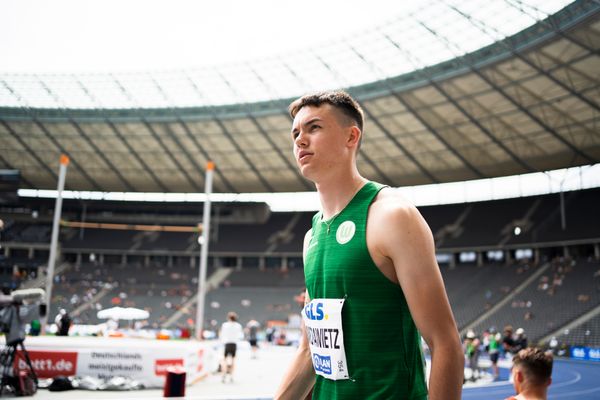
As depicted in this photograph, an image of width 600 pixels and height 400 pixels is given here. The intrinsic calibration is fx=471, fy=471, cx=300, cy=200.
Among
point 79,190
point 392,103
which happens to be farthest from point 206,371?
point 79,190

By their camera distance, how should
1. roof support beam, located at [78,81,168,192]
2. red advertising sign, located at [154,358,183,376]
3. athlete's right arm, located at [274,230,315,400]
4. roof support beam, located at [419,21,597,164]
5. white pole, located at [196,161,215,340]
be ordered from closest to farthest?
athlete's right arm, located at [274,230,315,400]
red advertising sign, located at [154,358,183,376]
white pole, located at [196,161,215,340]
roof support beam, located at [419,21,597,164]
roof support beam, located at [78,81,168,192]

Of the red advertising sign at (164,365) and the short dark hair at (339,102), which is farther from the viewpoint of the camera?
the red advertising sign at (164,365)

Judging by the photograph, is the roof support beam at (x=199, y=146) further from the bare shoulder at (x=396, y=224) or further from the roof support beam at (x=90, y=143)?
the bare shoulder at (x=396, y=224)

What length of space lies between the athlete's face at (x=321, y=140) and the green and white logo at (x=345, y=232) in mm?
230

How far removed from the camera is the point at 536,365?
3221mm

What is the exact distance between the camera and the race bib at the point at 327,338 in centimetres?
160

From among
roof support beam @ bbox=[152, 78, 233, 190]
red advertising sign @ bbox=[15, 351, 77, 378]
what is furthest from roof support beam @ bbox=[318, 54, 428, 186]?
red advertising sign @ bbox=[15, 351, 77, 378]

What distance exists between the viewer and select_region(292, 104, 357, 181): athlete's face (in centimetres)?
174

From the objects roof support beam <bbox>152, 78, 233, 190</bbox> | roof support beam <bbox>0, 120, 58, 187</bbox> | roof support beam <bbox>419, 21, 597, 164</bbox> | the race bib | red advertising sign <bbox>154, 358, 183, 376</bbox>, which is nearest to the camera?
the race bib

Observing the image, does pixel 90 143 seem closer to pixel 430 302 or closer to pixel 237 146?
pixel 237 146

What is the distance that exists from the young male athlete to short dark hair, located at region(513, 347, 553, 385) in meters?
2.12

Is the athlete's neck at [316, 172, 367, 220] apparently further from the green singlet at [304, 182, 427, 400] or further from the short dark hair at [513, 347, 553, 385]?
the short dark hair at [513, 347, 553, 385]

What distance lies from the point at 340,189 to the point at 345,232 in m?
0.22

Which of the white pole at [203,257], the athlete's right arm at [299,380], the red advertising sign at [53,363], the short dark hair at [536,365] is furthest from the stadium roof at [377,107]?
the athlete's right arm at [299,380]
